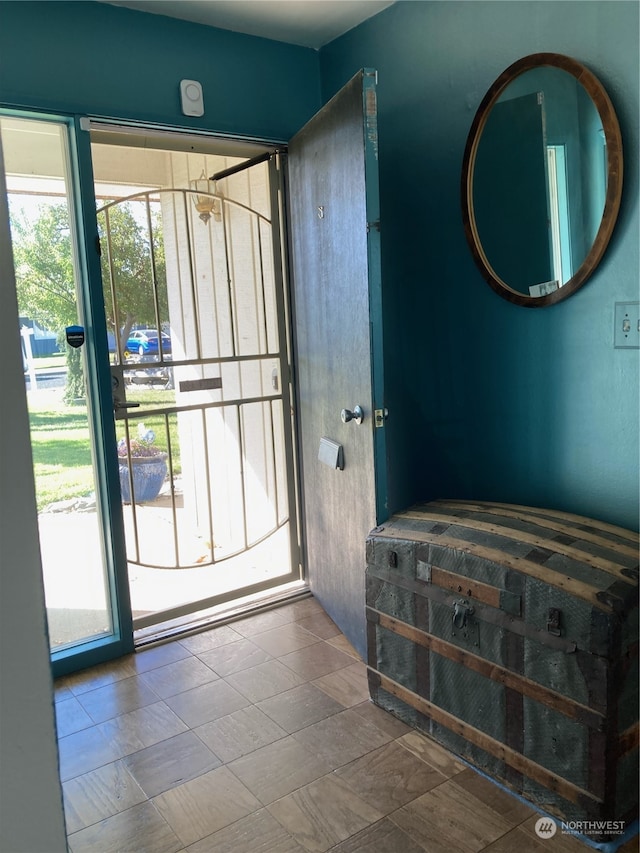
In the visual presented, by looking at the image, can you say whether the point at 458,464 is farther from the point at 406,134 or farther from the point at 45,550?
the point at 45,550

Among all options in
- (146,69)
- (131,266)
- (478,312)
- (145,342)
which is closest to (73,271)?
(131,266)

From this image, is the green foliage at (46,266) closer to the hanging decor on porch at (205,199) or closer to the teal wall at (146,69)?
the teal wall at (146,69)

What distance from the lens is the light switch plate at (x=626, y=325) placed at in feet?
6.33

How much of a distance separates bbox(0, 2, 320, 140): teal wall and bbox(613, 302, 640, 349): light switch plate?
1745mm

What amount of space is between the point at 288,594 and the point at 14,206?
2.04 meters

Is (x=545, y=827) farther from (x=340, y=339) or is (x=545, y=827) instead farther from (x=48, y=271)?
(x=48, y=271)

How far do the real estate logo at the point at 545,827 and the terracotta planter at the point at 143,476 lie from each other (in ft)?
6.37

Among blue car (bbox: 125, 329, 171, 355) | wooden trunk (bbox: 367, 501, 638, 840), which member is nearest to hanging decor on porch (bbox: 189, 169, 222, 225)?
blue car (bbox: 125, 329, 171, 355)

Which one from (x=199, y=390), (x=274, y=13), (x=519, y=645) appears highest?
(x=274, y=13)

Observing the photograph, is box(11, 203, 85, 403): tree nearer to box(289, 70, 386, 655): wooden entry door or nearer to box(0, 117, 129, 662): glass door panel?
box(0, 117, 129, 662): glass door panel

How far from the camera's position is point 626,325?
195 centimetres

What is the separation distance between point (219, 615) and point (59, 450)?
3.43 feet

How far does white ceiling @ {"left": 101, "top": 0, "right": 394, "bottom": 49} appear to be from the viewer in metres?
→ 2.55

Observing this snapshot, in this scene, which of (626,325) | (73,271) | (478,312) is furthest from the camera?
(73,271)
